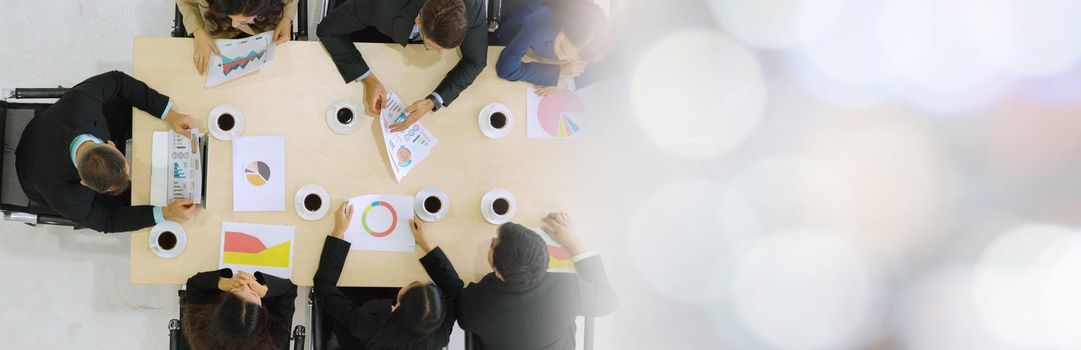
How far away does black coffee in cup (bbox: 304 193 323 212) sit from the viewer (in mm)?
1547

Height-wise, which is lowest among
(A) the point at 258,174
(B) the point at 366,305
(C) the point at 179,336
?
(C) the point at 179,336

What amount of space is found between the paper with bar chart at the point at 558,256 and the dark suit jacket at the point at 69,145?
43.8 inches

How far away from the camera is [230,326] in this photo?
134 centimetres

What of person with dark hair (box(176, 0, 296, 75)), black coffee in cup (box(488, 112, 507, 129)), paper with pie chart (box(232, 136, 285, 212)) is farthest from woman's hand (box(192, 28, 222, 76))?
black coffee in cup (box(488, 112, 507, 129))

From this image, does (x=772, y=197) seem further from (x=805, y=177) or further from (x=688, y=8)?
(x=688, y=8)

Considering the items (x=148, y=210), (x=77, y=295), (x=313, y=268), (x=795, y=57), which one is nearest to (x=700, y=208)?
(x=795, y=57)

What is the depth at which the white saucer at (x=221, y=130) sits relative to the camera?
59.7 inches

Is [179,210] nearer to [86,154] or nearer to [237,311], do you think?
[86,154]

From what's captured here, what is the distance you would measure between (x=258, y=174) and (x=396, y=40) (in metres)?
0.55

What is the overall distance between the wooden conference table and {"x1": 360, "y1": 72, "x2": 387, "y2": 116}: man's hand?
0.10 ft

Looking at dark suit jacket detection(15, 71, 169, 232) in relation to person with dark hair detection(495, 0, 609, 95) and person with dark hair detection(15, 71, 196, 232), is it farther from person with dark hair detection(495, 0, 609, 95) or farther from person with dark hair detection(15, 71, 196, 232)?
person with dark hair detection(495, 0, 609, 95)

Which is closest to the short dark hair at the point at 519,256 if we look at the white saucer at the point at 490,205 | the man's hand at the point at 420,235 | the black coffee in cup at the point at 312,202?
the white saucer at the point at 490,205

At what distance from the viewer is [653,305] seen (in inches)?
82.2

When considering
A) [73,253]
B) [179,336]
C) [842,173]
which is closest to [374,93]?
[179,336]
